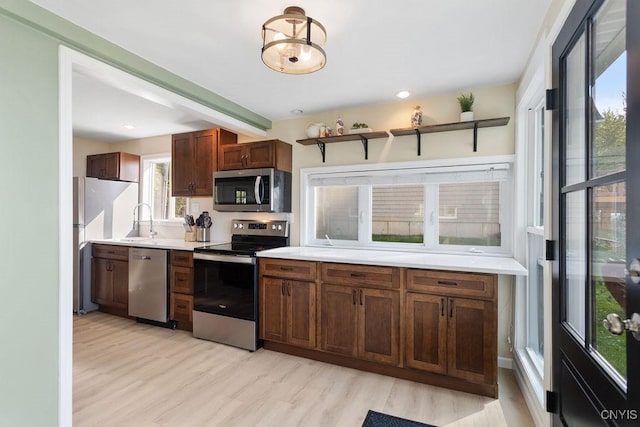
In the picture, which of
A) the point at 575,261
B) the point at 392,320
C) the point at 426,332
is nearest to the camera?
the point at 575,261

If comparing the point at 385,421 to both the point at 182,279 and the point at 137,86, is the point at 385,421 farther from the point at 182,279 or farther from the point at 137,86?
the point at 137,86

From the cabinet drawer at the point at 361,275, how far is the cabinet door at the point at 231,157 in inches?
64.0

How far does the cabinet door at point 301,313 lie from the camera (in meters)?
2.81

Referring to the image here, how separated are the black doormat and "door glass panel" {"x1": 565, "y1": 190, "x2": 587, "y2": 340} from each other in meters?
1.10

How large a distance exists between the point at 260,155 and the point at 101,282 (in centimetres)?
263

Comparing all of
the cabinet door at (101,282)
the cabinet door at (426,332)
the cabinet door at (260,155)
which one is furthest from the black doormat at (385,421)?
Answer: the cabinet door at (101,282)

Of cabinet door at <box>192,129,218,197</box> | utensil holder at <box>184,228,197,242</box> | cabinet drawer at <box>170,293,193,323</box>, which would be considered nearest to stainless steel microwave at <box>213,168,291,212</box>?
cabinet door at <box>192,129,218,197</box>

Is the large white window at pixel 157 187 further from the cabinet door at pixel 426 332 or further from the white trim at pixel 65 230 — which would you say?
the cabinet door at pixel 426 332

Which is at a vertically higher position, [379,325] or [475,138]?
[475,138]

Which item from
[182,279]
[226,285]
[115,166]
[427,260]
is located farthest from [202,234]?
[427,260]

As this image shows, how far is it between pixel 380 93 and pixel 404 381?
244 centimetres

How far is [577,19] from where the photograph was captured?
4.23 ft

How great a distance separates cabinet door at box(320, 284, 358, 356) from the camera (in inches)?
104

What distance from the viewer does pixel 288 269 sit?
9.61ft
